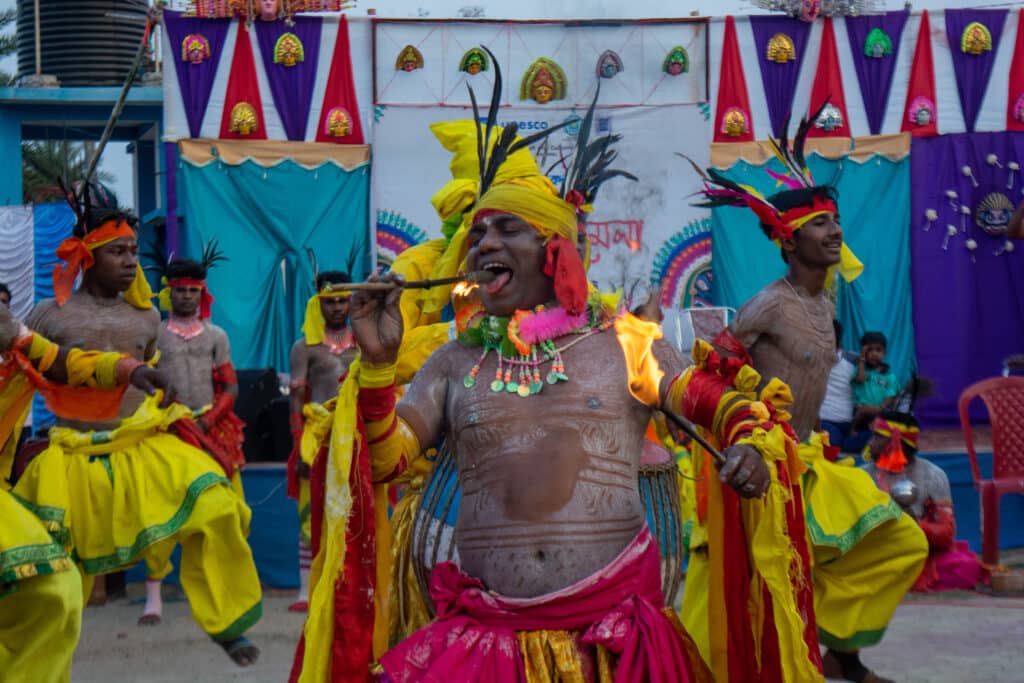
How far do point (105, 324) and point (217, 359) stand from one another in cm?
252

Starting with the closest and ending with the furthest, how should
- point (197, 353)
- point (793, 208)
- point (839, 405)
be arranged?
point (793, 208) < point (197, 353) < point (839, 405)

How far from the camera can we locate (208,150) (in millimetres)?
15586

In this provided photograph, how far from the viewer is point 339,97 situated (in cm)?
1593

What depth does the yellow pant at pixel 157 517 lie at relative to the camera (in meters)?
7.08

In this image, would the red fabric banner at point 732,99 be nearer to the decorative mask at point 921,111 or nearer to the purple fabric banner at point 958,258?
the decorative mask at point 921,111

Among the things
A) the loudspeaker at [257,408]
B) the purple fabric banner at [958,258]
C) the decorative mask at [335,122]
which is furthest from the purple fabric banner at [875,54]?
the loudspeaker at [257,408]

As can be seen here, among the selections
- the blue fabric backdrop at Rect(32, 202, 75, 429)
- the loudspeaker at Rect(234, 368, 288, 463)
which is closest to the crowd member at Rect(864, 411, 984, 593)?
the loudspeaker at Rect(234, 368, 288, 463)

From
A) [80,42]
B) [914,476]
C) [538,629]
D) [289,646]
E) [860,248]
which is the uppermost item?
[80,42]

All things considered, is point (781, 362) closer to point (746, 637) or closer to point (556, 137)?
point (746, 637)

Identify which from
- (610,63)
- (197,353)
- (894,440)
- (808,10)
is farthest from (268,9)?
(894,440)

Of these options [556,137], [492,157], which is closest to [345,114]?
[556,137]

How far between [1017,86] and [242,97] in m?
8.67

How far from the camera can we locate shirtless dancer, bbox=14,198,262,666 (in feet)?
23.2

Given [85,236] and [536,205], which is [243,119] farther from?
[536,205]
